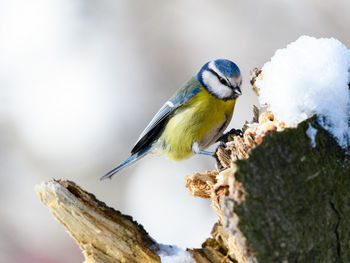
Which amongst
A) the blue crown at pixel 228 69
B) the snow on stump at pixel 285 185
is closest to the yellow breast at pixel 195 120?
the blue crown at pixel 228 69

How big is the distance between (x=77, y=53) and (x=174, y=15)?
30.3 inches

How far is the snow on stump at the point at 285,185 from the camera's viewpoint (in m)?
0.73

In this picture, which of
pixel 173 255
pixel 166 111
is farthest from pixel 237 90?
pixel 173 255

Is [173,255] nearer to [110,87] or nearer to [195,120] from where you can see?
[195,120]

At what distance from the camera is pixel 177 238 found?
7.38 ft

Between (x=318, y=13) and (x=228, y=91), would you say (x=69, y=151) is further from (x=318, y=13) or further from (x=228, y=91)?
(x=318, y=13)

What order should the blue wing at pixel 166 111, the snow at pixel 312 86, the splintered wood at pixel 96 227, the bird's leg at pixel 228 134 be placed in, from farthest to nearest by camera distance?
the blue wing at pixel 166 111 < the bird's leg at pixel 228 134 < the splintered wood at pixel 96 227 < the snow at pixel 312 86

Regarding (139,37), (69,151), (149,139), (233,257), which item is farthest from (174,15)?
(233,257)

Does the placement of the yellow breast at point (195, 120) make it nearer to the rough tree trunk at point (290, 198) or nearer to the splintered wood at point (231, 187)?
the splintered wood at point (231, 187)

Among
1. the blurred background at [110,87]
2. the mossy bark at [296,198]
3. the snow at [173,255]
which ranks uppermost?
the blurred background at [110,87]

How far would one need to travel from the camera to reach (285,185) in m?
0.76

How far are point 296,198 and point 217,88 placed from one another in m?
0.99

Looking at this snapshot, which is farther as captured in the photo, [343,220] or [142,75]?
[142,75]

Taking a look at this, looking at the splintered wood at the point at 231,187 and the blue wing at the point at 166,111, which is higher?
the blue wing at the point at 166,111
